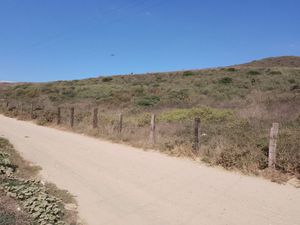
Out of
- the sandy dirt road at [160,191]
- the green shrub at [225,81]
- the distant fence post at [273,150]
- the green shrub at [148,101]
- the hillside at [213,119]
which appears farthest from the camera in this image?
the green shrub at [225,81]

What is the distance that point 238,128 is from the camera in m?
13.1

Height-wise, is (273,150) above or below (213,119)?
below

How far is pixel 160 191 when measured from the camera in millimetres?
7688

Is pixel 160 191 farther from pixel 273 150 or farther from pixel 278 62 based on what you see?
pixel 278 62

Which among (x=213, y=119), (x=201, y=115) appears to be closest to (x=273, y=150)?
(x=213, y=119)

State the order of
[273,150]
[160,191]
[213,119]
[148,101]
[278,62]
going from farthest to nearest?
1. [278,62]
2. [148,101]
3. [213,119]
4. [273,150]
5. [160,191]

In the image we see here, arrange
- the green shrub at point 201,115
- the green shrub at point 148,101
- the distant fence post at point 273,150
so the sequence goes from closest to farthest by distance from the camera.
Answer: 1. the distant fence post at point 273,150
2. the green shrub at point 201,115
3. the green shrub at point 148,101

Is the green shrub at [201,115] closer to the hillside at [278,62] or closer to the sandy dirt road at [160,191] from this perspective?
the sandy dirt road at [160,191]

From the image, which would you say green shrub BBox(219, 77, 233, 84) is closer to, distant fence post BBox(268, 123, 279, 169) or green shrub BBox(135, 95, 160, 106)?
green shrub BBox(135, 95, 160, 106)

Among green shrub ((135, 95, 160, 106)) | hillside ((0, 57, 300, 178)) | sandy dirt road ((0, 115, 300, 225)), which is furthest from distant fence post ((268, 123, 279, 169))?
green shrub ((135, 95, 160, 106))

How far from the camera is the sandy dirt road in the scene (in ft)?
20.3

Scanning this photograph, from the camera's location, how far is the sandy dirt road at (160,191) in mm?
6176

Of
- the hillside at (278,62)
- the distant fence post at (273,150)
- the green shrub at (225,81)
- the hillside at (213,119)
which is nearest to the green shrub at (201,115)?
the hillside at (213,119)

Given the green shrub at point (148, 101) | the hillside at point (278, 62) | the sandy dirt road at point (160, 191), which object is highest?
the hillside at point (278, 62)
